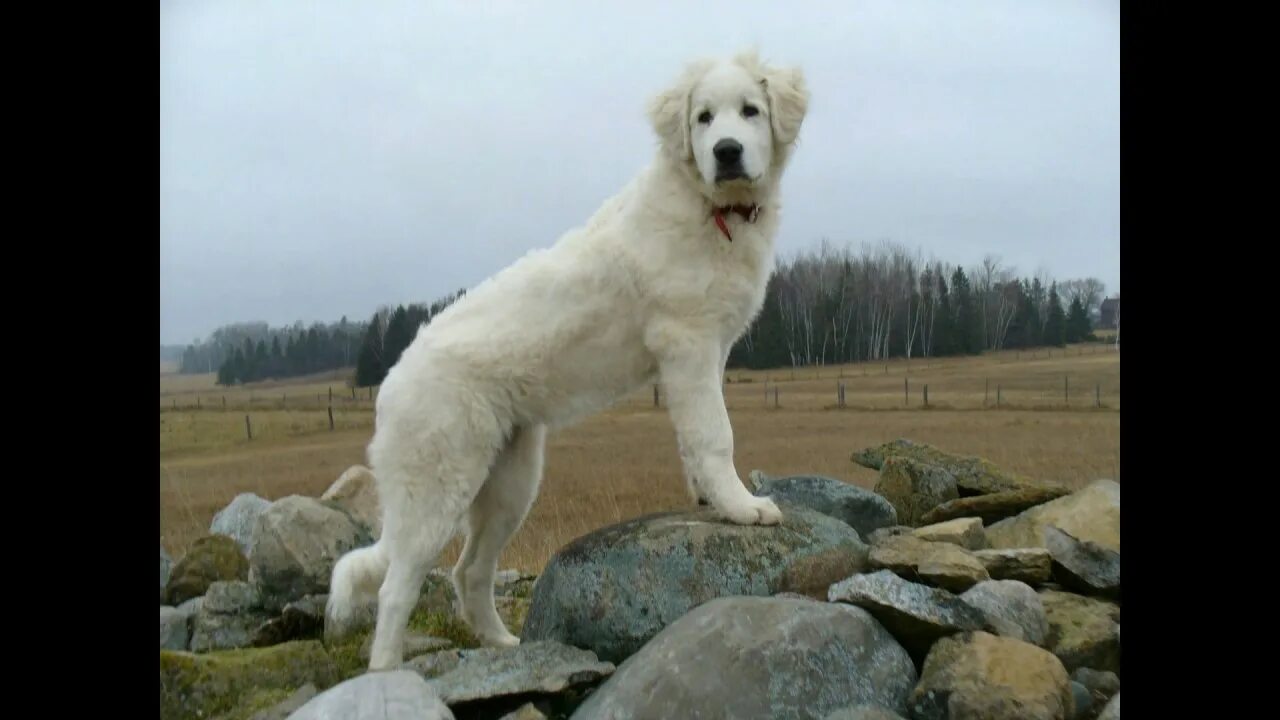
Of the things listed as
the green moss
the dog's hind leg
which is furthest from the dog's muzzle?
the green moss

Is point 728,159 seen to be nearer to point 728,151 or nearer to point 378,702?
point 728,151

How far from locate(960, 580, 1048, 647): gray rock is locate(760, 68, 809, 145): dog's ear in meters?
2.30

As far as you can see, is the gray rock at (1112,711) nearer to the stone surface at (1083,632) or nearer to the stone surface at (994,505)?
the stone surface at (1083,632)

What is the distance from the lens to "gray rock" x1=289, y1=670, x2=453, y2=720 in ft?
11.5

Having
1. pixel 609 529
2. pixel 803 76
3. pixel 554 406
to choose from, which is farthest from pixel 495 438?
pixel 803 76

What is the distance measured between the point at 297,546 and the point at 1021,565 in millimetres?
4414

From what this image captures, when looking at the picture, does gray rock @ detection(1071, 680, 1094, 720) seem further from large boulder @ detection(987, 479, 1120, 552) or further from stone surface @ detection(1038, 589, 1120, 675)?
large boulder @ detection(987, 479, 1120, 552)

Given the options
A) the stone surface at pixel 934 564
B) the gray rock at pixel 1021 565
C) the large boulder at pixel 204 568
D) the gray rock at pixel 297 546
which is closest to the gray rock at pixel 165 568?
the large boulder at pixel 204 568

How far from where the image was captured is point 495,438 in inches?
184

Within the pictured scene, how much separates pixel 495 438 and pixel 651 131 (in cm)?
169

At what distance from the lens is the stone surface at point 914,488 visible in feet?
21.7

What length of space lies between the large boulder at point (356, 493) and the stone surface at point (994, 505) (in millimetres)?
4170
